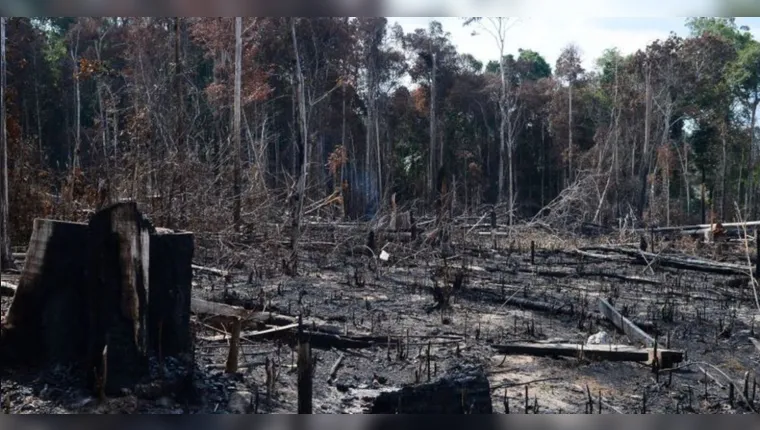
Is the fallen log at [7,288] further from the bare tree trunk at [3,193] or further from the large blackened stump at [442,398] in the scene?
the large blackened stump at [442,398]

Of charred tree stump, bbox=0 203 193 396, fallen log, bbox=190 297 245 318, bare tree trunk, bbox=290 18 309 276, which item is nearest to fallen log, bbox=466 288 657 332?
bare tree trunk, bbox=290 18 309 276

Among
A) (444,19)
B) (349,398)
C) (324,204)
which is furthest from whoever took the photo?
(324,204)

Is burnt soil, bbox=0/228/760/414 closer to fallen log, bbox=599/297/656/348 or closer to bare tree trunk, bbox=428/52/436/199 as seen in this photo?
fallen log, bbox=599/297/656/348

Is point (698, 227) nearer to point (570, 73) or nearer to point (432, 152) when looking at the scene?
point (570, 73)

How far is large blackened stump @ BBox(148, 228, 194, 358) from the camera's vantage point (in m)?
4.05

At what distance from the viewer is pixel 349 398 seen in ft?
13.8

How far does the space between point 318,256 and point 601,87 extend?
193 cm

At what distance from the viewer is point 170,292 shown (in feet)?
13.6

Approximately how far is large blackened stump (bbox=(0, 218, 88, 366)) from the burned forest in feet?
0.85

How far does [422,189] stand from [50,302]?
2111mm

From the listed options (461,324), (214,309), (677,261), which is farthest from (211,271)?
(677,261)

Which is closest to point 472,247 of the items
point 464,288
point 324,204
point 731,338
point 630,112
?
point 464,288

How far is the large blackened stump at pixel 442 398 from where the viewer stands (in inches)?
164

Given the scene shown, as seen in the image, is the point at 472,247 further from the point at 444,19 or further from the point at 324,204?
the point at 444,19
